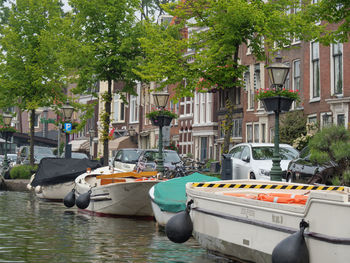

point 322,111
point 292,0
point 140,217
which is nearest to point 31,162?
point 322,111

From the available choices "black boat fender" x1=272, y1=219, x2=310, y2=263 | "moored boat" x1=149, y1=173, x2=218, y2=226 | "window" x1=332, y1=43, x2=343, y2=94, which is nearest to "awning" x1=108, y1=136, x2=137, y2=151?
"window" x1=332, y1=43, x2=343, y2=94

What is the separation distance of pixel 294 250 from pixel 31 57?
3398 cm

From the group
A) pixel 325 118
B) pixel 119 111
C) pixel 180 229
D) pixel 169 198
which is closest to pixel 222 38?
pixel 325 118

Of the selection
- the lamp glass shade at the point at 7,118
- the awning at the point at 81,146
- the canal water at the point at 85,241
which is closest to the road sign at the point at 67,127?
the lamp glass shade at the point at 7,118

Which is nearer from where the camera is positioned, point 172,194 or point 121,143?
point 172,194

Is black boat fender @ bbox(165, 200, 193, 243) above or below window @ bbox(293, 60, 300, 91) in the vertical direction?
below

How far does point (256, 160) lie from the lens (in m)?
24.3

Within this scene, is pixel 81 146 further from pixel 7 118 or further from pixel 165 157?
pixel 165 157

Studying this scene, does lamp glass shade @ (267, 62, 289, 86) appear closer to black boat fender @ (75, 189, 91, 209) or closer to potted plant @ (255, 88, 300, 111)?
potted plant @ (255, 88, 300, 111)

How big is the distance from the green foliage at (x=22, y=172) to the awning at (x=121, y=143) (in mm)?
29315

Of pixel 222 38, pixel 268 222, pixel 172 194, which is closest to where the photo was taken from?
pixel 268 222

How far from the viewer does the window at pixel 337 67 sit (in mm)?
35344

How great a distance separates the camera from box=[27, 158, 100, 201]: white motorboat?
28.5m

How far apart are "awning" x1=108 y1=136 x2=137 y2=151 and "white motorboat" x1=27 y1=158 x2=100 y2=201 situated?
3992 cm
